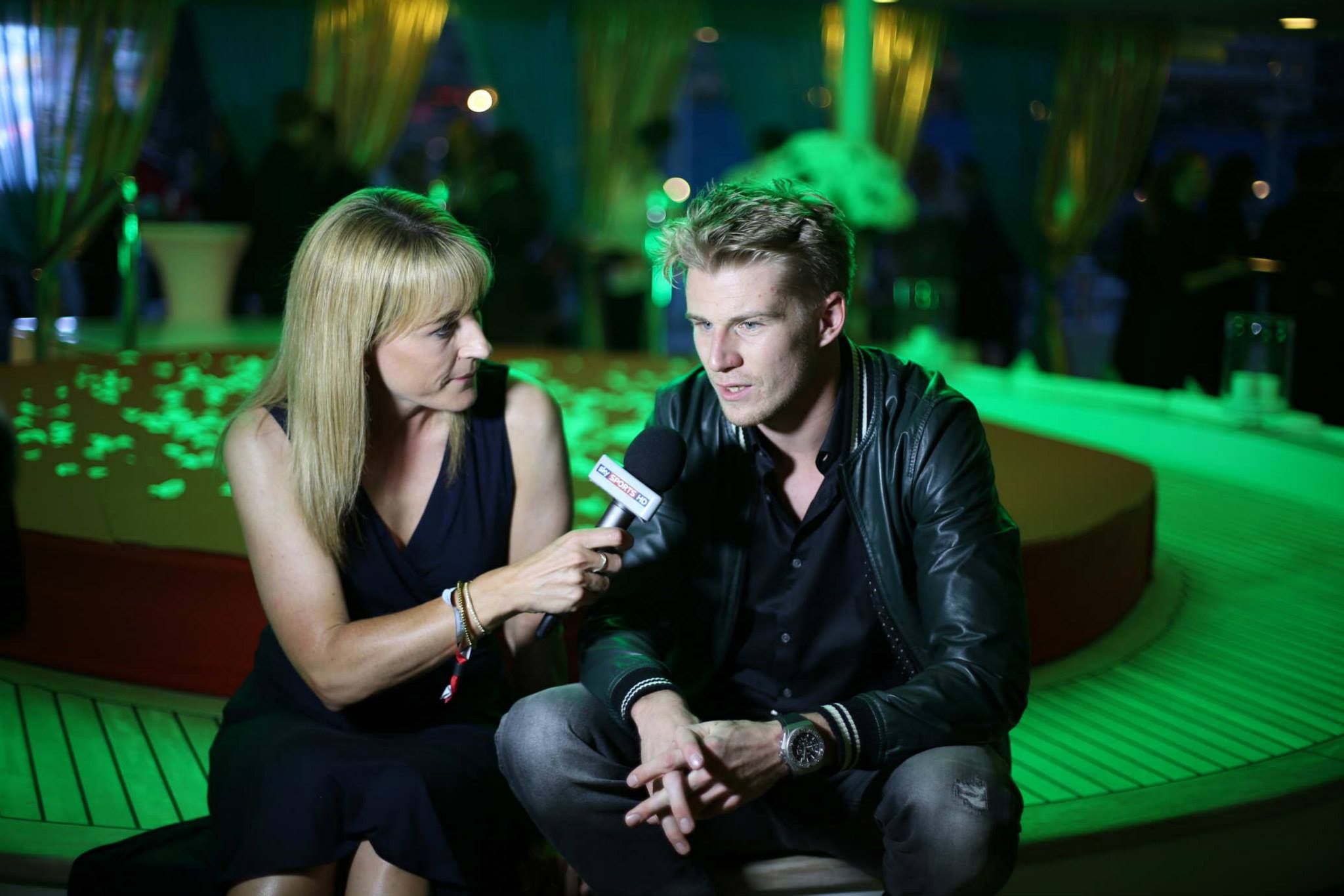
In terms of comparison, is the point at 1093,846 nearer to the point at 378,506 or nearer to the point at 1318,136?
the point at 378,506

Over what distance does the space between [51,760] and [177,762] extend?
0.21 m

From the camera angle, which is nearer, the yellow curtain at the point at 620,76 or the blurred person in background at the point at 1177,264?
the blurred person in background at the point at 1177,264

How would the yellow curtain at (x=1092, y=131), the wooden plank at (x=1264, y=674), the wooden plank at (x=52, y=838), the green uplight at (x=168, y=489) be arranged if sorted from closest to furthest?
1. the wooden plank at (x=52, y=838)
2. the wooden plank at (x=1264, y=674)
3. the green uplight at (x=168, y=489)
4. the yellow curtain at (x=1092, y=131)

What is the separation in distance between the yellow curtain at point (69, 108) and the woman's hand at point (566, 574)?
642cm

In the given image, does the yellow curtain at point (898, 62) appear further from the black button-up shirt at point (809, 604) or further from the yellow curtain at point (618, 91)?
the black button-up shirt at point (809, 604)

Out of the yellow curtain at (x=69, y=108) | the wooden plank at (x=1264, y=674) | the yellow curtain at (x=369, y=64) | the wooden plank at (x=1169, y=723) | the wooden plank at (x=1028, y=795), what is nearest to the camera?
the wooden plank at (x=1028, y=795)

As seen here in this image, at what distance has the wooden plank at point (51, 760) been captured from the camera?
76.7 inches

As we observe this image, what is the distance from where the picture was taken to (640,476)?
1476 mm

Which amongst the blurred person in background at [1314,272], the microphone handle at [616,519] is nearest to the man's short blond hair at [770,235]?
the microphone handle at [616,519]

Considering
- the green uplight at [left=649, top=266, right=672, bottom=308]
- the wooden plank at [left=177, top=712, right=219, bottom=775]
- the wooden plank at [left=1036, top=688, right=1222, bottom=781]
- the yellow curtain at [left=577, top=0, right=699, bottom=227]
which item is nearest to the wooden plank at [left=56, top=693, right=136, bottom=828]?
the wooden plank at [left=177, top=712, right=219, bottom=775]

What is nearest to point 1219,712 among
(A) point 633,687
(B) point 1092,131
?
(A) point 633,687

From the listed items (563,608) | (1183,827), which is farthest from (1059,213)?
(563,608)

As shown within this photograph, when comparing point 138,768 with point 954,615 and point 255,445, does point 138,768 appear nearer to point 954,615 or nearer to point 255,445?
point 255,445

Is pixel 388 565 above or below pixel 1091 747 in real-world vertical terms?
above
